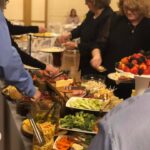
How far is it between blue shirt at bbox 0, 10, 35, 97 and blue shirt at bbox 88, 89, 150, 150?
106 cm

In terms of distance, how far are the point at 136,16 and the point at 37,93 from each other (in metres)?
0.97

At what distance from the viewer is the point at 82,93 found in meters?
1.91

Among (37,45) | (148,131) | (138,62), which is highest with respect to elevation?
(148,131)

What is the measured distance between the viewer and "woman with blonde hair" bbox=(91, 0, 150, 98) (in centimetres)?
228

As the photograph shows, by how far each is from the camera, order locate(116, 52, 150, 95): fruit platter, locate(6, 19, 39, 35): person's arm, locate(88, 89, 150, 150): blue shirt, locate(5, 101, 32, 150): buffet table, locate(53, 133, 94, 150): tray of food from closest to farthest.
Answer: locate(88, 89, 150, 150): blue shirt → locate(53, 133, 94, 150): tray of food → locate(5, 101, 32, 150): buffet table → locate(116, 52, 150, 95): fruit platter → locate(6, 19, 39, 35): person's arm

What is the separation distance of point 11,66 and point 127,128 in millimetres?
1145

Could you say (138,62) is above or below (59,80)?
above

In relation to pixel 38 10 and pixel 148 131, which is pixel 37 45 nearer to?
pixel 38 10

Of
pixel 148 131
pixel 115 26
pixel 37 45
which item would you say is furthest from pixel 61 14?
pixel 148 131

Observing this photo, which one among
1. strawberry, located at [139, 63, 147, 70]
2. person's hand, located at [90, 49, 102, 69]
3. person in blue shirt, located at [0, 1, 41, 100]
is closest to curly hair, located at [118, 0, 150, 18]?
Result: person's hand, located at [90, 49, 102, 69]

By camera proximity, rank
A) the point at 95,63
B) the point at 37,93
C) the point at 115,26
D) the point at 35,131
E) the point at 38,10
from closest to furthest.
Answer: the point at 35,131 → the point at 37,93 → the point at 95,63 → the point at 115,26 → the point at 38,10

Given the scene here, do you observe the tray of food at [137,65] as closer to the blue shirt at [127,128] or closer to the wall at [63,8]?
the blue shirt at [127,128]

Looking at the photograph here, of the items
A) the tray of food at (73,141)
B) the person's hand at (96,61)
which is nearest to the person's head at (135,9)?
the person's hand at (96,61)

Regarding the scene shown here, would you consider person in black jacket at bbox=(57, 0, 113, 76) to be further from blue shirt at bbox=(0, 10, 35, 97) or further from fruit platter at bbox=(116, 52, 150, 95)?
blue shirt at bbox=(0, 10, 35, 97)
